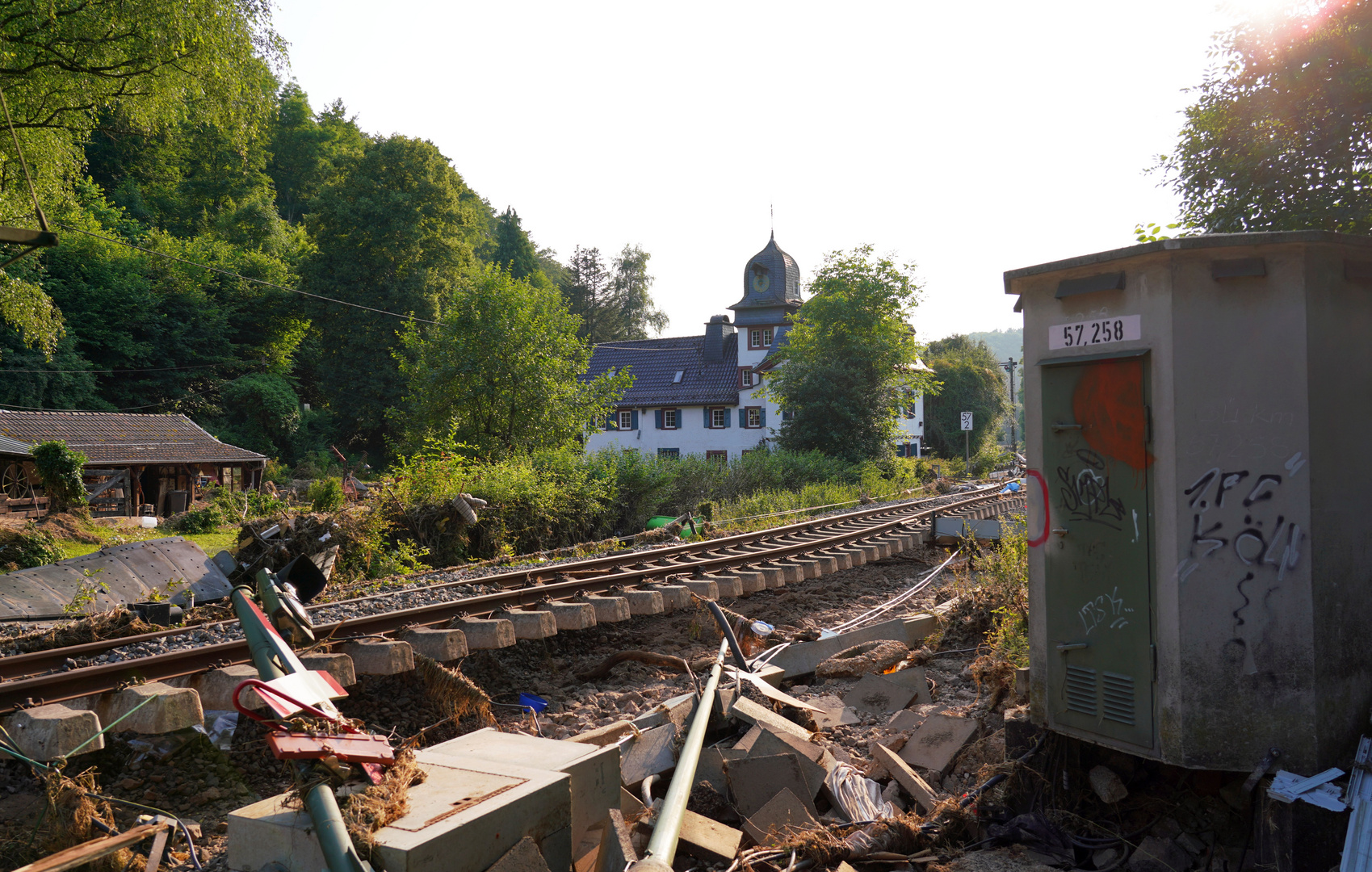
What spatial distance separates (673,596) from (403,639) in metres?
3.41

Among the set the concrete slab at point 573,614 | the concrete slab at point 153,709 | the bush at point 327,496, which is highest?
the bush at point 327,496

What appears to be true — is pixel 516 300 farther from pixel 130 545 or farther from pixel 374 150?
pixel 374 150

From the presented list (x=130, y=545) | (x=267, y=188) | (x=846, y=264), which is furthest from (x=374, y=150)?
(x=130, y=545)

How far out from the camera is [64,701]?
551cm

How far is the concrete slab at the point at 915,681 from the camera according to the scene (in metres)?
7.03

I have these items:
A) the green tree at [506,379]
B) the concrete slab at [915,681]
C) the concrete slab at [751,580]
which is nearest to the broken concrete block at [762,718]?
A: the concrete slab at [915,681]

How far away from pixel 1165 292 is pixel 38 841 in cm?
686

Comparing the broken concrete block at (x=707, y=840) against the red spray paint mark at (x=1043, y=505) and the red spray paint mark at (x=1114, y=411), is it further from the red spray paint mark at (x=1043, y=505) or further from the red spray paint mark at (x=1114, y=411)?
the red spray paint mark at (x=1114, y=411)

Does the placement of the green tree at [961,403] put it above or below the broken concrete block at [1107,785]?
above

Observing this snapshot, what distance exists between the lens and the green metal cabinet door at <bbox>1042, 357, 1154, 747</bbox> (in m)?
4.60

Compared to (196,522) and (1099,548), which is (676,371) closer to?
(196,522)

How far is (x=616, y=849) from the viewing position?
384 cm

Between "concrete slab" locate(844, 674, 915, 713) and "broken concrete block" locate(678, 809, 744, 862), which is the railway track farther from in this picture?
"broken concrete block" locate(678, 809, 744, 862)

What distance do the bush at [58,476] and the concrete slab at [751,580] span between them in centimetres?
1899
